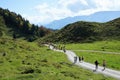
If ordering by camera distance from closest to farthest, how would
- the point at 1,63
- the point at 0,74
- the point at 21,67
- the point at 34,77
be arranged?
the point at 34,77 → the point at 0,74 → the point at 21,67 → the point at 1,63

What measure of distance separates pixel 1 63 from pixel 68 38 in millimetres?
140150

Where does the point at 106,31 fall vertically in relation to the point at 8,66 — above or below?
above

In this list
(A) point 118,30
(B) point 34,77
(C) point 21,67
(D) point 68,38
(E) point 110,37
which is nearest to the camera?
(B) point 34,77

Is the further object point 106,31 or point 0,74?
point 106,31

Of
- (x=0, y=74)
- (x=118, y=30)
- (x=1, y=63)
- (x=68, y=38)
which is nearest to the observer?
(x=0, y=74)

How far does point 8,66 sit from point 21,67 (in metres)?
2.91

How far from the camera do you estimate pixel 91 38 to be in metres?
179

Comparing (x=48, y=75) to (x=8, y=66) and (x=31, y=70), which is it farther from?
(x=8, y=66)

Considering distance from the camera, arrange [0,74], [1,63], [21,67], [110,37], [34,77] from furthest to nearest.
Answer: [110,37] < [1,63] < [21,67] < [0,74] < [34,77]

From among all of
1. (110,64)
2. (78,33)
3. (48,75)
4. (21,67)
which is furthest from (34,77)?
(78,33)

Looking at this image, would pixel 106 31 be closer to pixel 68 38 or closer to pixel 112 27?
pixel 112 27

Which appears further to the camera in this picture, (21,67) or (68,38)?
(68,38)

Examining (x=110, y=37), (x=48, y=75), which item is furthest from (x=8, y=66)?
(x=110, y=37)

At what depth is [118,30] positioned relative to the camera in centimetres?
18212
